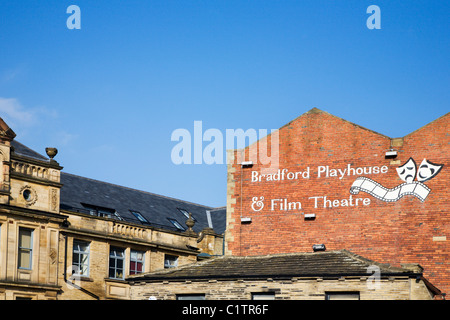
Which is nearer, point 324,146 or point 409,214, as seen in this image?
point 409,214

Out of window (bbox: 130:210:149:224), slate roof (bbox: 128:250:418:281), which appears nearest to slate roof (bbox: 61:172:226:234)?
window (bbox: 130:210:149:224)

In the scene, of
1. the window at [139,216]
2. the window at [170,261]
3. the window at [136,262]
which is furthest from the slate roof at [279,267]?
the window at [139,216]

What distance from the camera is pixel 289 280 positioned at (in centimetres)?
3145

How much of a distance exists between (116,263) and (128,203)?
7.10 meters

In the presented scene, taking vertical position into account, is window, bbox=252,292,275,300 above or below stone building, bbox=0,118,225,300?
below

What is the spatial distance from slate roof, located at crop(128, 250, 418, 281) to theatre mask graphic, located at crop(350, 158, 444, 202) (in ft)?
13.9

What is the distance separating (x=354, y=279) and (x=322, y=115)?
432 inches

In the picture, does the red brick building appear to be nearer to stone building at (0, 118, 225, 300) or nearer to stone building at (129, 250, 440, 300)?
stone building at (129, 250, 440, 300)

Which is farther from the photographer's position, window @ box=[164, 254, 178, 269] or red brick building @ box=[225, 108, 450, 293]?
window @ box=[164, 254, 178, 269]

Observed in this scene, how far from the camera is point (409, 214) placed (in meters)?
35.4

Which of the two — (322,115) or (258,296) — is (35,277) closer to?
(258,296)

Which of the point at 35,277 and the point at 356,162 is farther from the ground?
the point at 356,162

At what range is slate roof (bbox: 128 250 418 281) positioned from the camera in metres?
30.9
